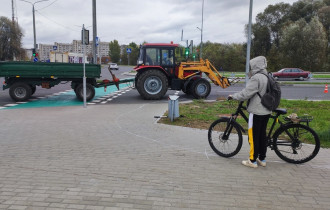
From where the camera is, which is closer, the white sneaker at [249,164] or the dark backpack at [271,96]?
the dark backpack at [271,96]

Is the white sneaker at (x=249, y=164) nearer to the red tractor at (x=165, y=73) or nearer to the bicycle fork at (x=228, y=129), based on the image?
the bicycle fork at (x=228, y=129)

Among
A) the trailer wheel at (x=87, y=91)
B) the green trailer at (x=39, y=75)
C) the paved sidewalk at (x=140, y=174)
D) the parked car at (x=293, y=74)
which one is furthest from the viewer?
the parked car at (x=293, y=74)

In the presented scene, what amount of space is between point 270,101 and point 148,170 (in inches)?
87.8

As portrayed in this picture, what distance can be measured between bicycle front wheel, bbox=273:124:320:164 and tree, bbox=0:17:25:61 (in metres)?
65.5

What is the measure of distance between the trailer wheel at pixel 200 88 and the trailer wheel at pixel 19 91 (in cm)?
759

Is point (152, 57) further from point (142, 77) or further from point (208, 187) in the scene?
point (208, 187)

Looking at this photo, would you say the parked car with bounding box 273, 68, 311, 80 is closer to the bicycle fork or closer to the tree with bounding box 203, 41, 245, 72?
the tree with bounding box 203, 41, 245, 72

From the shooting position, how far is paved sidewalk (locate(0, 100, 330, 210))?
145 inches

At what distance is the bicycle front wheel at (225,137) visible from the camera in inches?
211

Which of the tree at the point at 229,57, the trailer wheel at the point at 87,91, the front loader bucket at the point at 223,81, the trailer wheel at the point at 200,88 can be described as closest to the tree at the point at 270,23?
the tree at the point at 229,57

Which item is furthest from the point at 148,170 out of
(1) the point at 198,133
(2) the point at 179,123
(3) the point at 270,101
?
(2) the point at 179,123

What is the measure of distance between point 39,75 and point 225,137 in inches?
397

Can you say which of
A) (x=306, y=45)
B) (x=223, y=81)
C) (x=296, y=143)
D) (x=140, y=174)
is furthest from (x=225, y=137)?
(x=306, y=45)

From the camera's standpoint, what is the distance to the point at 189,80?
14430 mm
